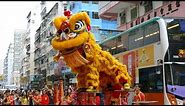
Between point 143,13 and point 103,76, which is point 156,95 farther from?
point 143,13

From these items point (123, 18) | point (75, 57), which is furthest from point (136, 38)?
point (123, 18)

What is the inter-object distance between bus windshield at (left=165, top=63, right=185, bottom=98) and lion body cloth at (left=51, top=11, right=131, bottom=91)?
206cm

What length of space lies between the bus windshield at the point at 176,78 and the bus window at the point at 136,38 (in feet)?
6.30

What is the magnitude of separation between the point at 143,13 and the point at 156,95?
1129cm

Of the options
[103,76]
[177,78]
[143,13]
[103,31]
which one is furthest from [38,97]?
[103,31]

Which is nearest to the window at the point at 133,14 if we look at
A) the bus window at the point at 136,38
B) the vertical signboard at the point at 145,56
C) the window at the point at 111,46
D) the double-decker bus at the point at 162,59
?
the window at the point at 111,46

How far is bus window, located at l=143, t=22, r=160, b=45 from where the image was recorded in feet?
40.4

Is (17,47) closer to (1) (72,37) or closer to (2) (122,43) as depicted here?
(2) (122,43)

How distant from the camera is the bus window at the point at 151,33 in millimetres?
12328

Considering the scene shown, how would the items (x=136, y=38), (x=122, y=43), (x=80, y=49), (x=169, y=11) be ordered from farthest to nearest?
(x=169, y=11)
(x=122, y=43)
(x=136, y=38)
(x=80, y=49)

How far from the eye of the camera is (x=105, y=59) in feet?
39.2

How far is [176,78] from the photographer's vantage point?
11969 mm

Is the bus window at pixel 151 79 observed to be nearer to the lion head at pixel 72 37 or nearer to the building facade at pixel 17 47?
the lion head at pixel 72 37

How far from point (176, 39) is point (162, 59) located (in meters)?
0.94
